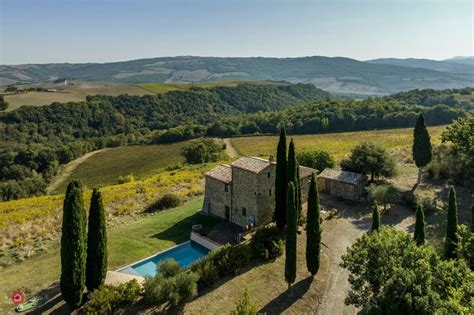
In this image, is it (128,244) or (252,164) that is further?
(252,164)

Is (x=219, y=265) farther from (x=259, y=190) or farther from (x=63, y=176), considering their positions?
(x=63, y=176)

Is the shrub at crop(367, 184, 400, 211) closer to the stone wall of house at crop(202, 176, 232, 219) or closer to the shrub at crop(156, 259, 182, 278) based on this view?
the stone wall of house at crop(202, 176, 232, 219)

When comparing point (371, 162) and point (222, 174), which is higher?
point (371, 162)

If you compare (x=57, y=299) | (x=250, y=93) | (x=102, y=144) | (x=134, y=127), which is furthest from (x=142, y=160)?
(x=250, y=93)

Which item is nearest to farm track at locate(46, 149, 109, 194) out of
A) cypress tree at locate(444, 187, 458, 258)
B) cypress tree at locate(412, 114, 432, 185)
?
cypress tree at locate(412, 114, 432, 185)

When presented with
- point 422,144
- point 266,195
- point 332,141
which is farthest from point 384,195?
point 332,141
